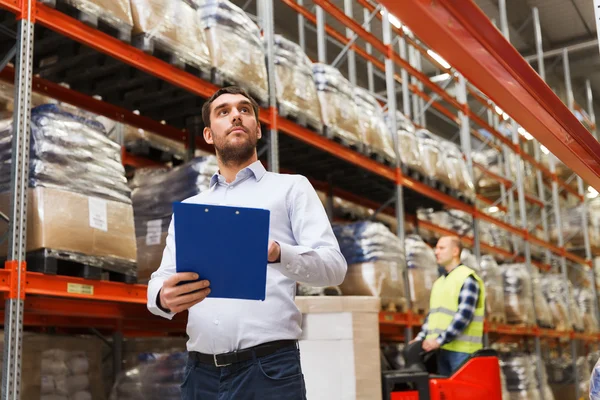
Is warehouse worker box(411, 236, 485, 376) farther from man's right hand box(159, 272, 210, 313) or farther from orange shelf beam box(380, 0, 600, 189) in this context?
man's right hand box(159, 272, 210, 313)

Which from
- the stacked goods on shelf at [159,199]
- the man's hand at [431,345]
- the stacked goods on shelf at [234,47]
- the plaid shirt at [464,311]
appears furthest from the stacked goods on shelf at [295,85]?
the man's hand at [431,345]

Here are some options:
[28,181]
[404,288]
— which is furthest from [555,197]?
[28,181]

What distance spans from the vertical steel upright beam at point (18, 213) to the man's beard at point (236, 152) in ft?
5.41

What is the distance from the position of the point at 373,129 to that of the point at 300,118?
5.12 ft

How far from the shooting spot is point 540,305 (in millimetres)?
12391

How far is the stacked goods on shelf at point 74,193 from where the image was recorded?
400 cm

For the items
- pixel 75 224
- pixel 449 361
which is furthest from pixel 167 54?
pixel 449 361

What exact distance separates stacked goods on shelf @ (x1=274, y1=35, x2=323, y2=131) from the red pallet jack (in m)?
2.36

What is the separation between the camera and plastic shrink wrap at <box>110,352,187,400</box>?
5.17m

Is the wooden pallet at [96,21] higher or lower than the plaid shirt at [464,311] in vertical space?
higher

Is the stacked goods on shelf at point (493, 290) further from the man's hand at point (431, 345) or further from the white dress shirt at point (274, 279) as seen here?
the white dress shirt at point (274, 279)

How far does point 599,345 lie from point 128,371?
47.8 ft

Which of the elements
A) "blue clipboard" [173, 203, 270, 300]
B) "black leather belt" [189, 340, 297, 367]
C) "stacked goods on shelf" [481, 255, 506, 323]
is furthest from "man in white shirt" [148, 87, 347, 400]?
"stacked goods on shelf" [481, 255, 506, 323]

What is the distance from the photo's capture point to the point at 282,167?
786cm
